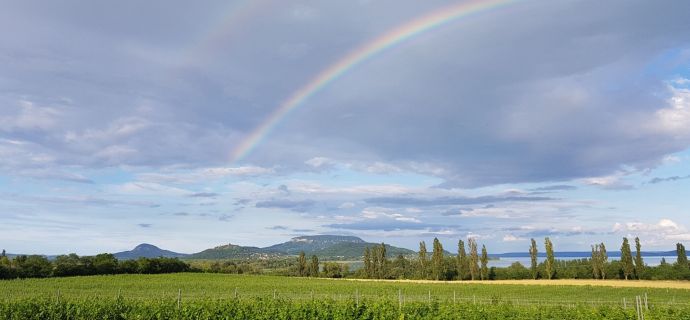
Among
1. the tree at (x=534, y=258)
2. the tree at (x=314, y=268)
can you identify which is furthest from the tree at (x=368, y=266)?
the tree at (x=534, y=258)

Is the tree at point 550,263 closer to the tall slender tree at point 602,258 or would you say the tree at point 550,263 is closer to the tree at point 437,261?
the tall slender tree at point 602,258

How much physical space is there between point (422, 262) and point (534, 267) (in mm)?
22961

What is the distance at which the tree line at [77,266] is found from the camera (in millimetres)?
70231

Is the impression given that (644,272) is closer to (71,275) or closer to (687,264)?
(687,264)

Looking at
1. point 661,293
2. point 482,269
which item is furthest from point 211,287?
point 482,269

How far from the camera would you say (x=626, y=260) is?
92375mm

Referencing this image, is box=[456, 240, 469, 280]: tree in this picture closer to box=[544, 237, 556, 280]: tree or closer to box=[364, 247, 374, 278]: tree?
box=[544, 237, 556, 280]: tree

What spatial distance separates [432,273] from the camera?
104 metres

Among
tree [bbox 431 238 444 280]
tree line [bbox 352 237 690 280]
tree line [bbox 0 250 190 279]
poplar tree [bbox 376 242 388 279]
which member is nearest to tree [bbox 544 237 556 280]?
tree line [bbox 352 237 690 280]

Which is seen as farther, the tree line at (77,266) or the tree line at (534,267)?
the tree line at (534,267)

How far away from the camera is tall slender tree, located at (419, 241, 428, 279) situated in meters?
107

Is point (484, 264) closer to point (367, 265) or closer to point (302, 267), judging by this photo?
point (367, 265)

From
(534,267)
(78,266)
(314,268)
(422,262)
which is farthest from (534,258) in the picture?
(78,266)

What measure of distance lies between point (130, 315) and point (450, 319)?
515 inches
